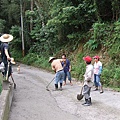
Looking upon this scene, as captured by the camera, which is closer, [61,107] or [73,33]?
[61,107]

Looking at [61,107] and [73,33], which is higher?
[73,33]

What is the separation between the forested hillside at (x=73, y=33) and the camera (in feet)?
47.9

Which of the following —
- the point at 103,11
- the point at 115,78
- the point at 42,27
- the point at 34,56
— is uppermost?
the point at 103,11

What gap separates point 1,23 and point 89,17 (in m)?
14.1

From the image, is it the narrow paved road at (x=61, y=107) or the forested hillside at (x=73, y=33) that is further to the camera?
the forested hillside at (x=73, y=33)

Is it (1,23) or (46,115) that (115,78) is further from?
(1,23)

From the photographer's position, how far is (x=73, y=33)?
1972 centimetres

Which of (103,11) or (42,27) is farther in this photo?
(42,27)

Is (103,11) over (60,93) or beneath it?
over

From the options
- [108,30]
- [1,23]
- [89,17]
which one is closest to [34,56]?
[1,23]

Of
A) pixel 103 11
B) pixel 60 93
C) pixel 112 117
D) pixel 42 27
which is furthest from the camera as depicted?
pixel 42 27

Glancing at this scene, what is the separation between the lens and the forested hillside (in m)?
14.6

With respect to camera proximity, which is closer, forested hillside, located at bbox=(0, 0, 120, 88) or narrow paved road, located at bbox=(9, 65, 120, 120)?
narrow paved road, located at bbox=(9, 65, 120, 120)

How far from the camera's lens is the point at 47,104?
27.6 feet
